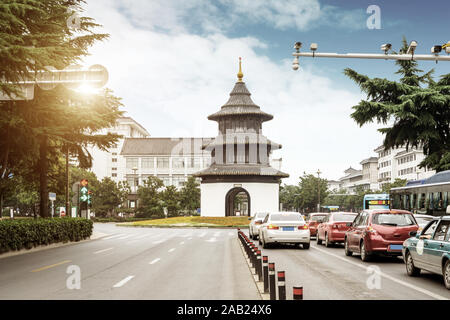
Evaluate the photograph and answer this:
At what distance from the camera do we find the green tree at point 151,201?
82938mm

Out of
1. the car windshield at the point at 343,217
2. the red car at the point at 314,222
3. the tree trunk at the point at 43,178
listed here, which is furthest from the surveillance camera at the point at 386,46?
the tree trunk at the point at 43,178

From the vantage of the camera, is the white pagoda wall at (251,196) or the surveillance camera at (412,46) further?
the white pagoda wall at (251,196)

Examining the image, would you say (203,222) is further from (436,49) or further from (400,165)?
(400,165)

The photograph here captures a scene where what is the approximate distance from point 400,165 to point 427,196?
341 ft

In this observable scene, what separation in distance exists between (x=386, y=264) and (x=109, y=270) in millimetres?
8334

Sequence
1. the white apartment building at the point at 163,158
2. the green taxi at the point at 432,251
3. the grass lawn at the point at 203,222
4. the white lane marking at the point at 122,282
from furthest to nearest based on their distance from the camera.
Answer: the white apartment building at the point at 163,158, the grass lawn at the point at 203,222, the white lane marking at the point at 122,282, the green taxi at the point at 432,251

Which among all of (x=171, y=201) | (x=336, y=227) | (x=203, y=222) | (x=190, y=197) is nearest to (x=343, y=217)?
(x=336, y=227)

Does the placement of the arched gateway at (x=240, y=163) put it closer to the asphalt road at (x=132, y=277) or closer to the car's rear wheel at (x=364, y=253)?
the asphalt road at (x=132, y=277)

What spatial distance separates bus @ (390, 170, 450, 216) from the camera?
83.1 ft

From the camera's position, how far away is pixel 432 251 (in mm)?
11727

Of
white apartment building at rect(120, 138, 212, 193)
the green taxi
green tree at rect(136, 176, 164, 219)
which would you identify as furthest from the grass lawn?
white apartment building at rect(120, 138, 212, 193)

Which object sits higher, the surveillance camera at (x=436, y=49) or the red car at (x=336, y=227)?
the surveillance camera at (x=436, y=49)

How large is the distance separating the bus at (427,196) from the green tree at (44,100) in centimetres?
1576

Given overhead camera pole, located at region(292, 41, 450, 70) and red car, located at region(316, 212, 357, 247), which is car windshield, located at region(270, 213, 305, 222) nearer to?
red car, located at region(316, 212, 357, 247)
